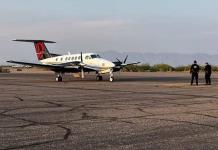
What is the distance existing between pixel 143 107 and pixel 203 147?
747 centimetres

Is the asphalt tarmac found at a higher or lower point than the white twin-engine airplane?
lower

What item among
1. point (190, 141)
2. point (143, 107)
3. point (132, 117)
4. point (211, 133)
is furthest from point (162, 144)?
point (143, 107)

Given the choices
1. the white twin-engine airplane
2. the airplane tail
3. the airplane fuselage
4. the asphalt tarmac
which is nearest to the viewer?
the asphalt tarmac

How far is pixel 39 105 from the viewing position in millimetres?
17031

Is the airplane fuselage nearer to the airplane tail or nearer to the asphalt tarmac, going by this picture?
the airplane tail

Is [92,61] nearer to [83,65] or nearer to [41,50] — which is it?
[83,65]

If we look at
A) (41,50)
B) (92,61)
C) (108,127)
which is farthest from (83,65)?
(108,127)

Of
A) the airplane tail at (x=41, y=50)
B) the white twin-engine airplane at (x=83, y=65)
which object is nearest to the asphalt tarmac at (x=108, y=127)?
the white twin-engine airplane at (x=83, y=65)

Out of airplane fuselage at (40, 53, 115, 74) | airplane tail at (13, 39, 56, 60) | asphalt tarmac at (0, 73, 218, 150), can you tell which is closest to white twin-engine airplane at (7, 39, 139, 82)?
airplane fuselage at (40, 53, 115, 74)

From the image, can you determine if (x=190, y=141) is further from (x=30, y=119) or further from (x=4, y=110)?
(x=4, y=110)

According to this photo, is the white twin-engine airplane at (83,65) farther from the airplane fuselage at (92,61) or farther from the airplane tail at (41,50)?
the airplane tail at (41,50)

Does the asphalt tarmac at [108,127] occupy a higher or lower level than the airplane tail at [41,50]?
lower

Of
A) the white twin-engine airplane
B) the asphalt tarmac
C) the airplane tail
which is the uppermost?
the airplane tail

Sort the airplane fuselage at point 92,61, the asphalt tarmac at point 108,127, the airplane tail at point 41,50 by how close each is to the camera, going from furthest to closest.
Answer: the airplane tail at point 41,50 < the airplane fuselage at point 92,61 < the asphalt tarmac at point 108,127
